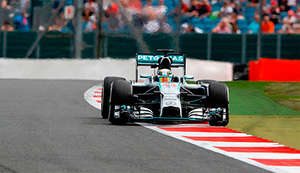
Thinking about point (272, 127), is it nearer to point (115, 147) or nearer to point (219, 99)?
point (219, 99)

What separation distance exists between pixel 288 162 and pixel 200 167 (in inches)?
44.6

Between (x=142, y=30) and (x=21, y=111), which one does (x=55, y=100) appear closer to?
(x=21, y=111)

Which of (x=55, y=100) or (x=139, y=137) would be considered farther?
(x=55, y=100)

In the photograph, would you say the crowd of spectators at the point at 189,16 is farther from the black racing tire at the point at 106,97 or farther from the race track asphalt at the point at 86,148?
the black racing tire at the point at 106,97

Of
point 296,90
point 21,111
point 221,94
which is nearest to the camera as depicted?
point 221,94

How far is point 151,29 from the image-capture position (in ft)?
90.2

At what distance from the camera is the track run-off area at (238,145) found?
8.21m

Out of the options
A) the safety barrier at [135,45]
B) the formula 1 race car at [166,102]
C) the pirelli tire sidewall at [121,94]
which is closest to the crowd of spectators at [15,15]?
the safety barrier at [135,45]

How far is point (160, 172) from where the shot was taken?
7.23 m

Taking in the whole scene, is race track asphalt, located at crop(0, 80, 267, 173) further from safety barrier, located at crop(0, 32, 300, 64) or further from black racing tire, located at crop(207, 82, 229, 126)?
safety barrier, located at crop(0, 32, 300, 64)

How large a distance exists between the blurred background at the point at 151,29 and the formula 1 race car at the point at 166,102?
12.4m

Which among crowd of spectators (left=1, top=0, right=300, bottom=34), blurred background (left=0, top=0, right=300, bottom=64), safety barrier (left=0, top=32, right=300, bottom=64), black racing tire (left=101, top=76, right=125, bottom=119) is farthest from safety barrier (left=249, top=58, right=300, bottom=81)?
black racing tire (left=101, top=76, right=125, bottom=119)

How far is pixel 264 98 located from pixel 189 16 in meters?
11.2

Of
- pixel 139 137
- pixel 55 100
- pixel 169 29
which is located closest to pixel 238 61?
pixel 169 29
